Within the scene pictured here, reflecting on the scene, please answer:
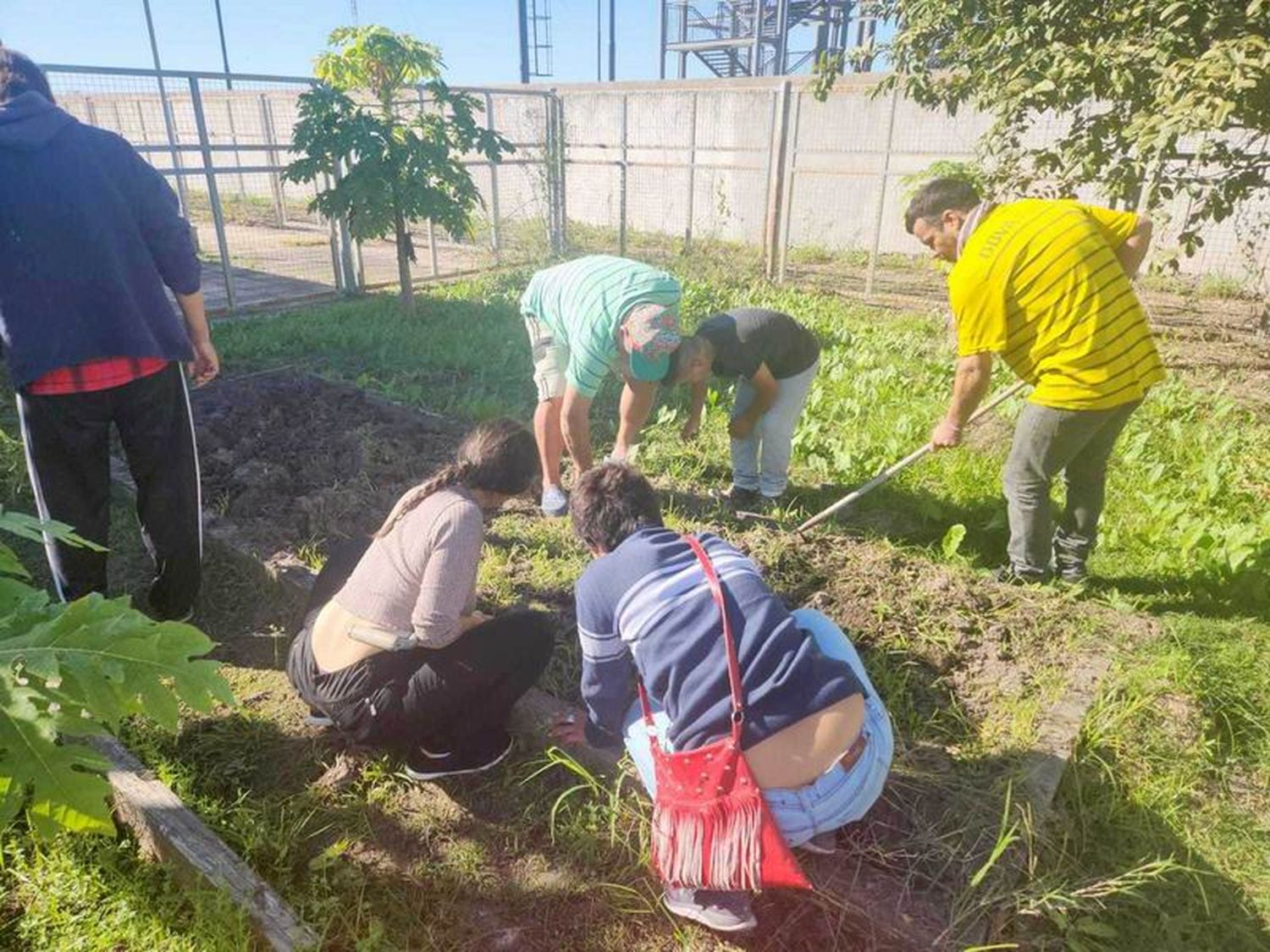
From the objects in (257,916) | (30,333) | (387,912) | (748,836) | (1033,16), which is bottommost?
(387,912)

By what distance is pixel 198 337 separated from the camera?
304 cm

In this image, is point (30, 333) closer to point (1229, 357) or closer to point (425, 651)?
point (425, 651)

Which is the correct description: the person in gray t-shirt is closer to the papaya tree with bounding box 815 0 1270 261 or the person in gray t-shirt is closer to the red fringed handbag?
the red fringed handbag

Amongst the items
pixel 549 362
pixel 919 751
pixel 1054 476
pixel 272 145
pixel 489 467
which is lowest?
pixel 919 751

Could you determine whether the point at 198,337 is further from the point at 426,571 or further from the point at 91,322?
the point at 426,571

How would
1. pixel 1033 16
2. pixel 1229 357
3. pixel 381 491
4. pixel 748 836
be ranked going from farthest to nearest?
1. pixel 1229 357
2. pixel 1033 16
3. pixel 381 491
4. pixel 748 836

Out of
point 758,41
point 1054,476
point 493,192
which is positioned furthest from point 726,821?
point 758,41

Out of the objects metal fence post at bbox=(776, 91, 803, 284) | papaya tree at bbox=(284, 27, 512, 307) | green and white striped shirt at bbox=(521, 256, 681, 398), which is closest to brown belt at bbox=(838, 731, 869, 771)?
green and white striped shirt at bbox=(521, 256, 681, 398)

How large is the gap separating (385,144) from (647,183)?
7.97m

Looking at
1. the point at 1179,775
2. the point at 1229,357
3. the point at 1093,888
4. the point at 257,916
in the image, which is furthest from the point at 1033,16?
the point at 257,916

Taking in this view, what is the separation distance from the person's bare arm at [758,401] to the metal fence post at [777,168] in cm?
645

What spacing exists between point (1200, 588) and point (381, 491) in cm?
375

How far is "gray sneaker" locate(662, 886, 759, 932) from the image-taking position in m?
1.93

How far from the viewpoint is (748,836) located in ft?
5.88
